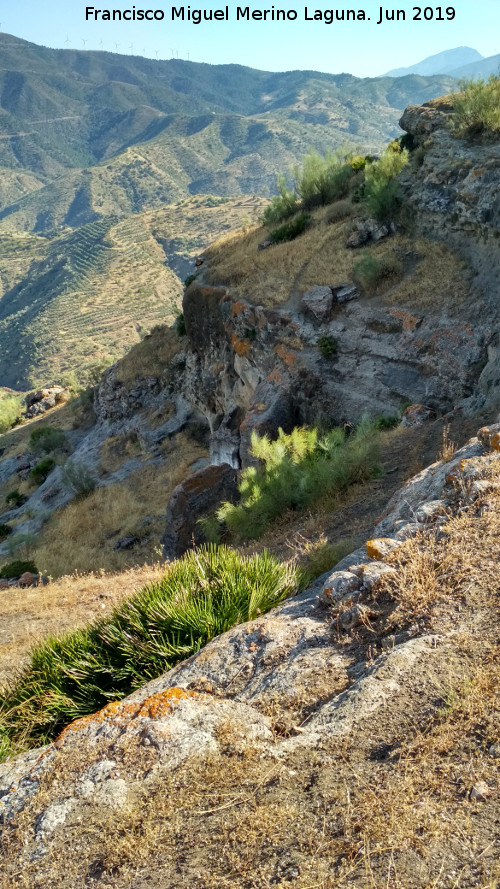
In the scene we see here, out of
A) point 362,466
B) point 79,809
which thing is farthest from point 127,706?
point 362,466

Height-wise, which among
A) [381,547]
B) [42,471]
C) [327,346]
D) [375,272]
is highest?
[375,272]

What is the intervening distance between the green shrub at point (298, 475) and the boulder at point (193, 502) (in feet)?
7.12

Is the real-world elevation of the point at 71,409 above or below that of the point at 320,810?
below

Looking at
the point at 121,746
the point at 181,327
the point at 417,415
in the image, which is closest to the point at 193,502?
the point at 417,415

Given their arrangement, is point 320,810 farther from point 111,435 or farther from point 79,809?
point 111,435

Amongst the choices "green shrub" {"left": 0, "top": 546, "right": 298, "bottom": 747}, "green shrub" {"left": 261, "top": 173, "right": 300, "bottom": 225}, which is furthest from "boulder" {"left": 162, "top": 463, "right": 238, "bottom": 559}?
"green shrub" {"left": 261, "top": 173, "right": 300, "bottom": 225}

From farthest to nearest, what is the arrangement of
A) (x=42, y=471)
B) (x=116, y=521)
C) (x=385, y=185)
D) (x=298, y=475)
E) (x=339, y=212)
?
(x=42, y=471)
(x=339, y=212)
(x=116, y=521)
(x=385, y=185)
(x=298, y=475)

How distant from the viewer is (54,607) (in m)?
8.78

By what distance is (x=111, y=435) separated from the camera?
24625mm

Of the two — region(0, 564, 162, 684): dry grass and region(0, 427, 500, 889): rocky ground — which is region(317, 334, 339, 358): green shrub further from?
region(0, 427, 500, 889): rocky ground

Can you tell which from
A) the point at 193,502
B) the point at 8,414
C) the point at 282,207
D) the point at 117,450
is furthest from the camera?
the point at 8,414

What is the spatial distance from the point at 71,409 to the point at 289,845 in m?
31.6

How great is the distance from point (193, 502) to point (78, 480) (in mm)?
9730

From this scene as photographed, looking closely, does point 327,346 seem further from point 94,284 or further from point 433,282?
point 94,284
